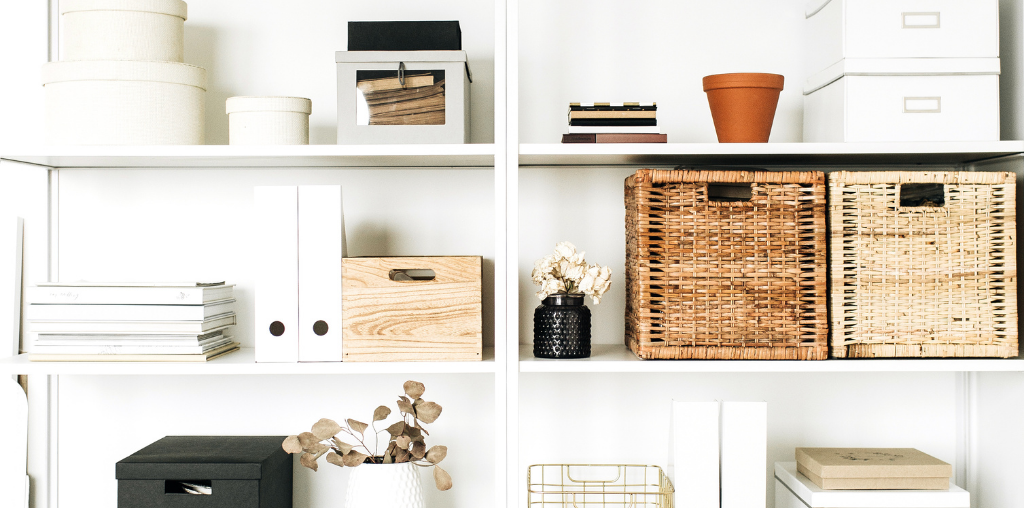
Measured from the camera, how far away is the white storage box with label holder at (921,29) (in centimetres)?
128

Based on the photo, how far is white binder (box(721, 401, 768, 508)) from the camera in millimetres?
1291

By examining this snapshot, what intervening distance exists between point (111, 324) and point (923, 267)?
1496mm

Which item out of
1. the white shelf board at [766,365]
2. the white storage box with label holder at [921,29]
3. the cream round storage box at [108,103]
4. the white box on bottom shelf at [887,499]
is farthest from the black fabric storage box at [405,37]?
the white box on bottom shelf at [887,499]

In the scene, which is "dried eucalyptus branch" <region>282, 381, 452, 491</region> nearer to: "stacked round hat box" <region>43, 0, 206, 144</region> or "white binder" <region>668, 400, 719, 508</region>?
"white binder" <region>668, 400, 719, 508</region>

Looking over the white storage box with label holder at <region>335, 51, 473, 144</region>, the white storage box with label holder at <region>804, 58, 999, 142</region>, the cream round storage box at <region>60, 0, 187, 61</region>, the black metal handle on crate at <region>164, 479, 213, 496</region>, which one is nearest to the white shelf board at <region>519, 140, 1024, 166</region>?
the white storage box with label holder at <region>804, 58, 999, 142</region>

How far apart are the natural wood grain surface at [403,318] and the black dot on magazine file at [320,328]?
1.5 inches

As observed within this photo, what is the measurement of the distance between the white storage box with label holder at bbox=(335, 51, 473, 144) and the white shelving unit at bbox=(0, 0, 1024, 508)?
0.24m

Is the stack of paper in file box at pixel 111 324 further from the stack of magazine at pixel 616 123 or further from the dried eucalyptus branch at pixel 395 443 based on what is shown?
the stack of magazine at pixel 616 123

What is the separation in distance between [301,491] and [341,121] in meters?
0.84

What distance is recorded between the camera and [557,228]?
60.9 inches

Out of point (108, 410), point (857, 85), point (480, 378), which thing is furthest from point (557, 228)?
point (108, 410)

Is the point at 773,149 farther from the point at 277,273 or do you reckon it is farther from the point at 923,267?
the point at 277,273

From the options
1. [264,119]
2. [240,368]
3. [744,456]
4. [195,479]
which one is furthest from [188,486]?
[744,456]

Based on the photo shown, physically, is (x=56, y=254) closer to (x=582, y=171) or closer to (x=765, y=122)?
(x=582, y=171)
